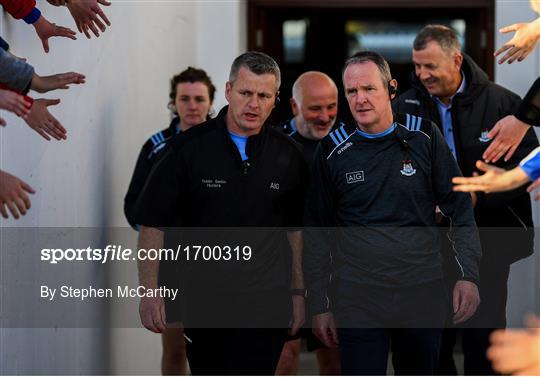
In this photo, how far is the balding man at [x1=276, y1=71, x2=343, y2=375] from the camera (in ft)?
20.1

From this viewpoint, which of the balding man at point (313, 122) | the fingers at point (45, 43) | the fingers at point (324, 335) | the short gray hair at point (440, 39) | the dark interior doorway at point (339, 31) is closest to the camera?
the fingers at point (45, 43)

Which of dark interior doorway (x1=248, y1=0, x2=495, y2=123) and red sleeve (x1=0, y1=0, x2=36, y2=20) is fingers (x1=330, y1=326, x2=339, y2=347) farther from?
dark interior doorway (x1=248, y1=0, x2=495, y2=123)

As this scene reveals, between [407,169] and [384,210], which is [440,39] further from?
[384,210]

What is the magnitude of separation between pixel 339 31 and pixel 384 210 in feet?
17.5

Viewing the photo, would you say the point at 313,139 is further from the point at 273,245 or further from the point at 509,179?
the point at 509,179

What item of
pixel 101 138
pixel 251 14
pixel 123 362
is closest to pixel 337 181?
pixel 101 138

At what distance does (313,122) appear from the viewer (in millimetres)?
6137

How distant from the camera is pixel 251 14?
7.89 m

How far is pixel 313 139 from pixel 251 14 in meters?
2.05

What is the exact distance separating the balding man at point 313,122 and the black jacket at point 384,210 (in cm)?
114

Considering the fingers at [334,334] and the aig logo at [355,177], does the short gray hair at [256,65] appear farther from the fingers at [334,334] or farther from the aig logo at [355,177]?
the fingers at [334,334]

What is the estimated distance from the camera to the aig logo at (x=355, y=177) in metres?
4.78

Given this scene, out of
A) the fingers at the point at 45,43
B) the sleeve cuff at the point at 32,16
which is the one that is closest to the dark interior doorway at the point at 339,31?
the fingers at the point at 45,43

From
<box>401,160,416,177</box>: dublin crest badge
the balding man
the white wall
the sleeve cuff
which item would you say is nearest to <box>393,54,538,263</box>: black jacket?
the balding man
